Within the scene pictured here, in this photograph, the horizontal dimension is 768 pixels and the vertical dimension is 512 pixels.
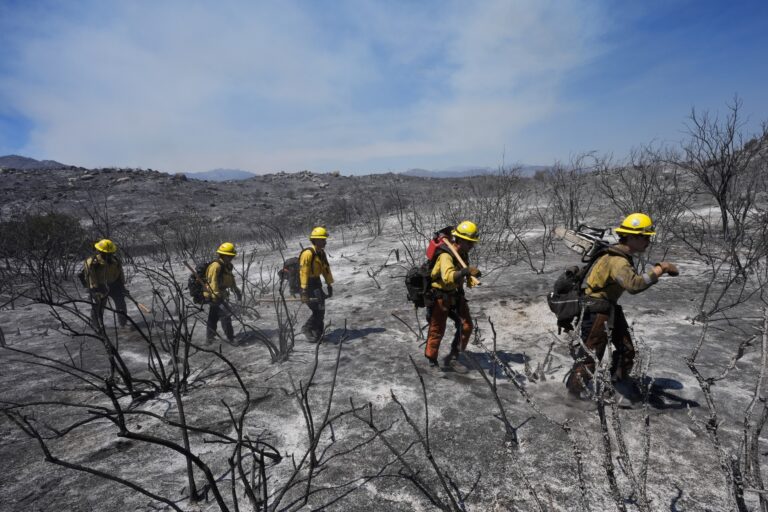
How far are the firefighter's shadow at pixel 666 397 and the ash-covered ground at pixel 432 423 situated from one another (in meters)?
0.02

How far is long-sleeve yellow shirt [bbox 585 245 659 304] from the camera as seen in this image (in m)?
3.06

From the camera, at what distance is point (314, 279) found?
5.48 meters

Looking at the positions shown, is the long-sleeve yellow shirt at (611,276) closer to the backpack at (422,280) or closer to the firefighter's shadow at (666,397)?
the firefighter's shadow at (666,397)

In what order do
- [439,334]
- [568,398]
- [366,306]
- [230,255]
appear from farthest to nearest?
[366,306]
[230,255]
[439,334]
[568,398]

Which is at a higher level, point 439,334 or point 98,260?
point 98,260

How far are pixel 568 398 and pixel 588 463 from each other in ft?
2.85

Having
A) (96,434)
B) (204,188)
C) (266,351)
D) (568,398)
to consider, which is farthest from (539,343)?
(204,188)

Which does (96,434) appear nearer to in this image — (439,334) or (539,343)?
(439,334)

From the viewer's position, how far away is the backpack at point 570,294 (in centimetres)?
337

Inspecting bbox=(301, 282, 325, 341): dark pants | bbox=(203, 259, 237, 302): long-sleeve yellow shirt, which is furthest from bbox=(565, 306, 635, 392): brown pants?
bbox=(203, 259, 237, 302): long-sleeve yellow shirt

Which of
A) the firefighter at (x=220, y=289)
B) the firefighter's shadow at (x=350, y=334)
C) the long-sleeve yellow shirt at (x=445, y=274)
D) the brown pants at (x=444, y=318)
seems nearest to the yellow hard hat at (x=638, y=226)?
the long-sleeve yellow shirt at (x=445, y=274)

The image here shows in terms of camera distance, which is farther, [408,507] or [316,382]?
[316,382]

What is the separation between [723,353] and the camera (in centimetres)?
436

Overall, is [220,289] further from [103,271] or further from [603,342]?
[603,342]
